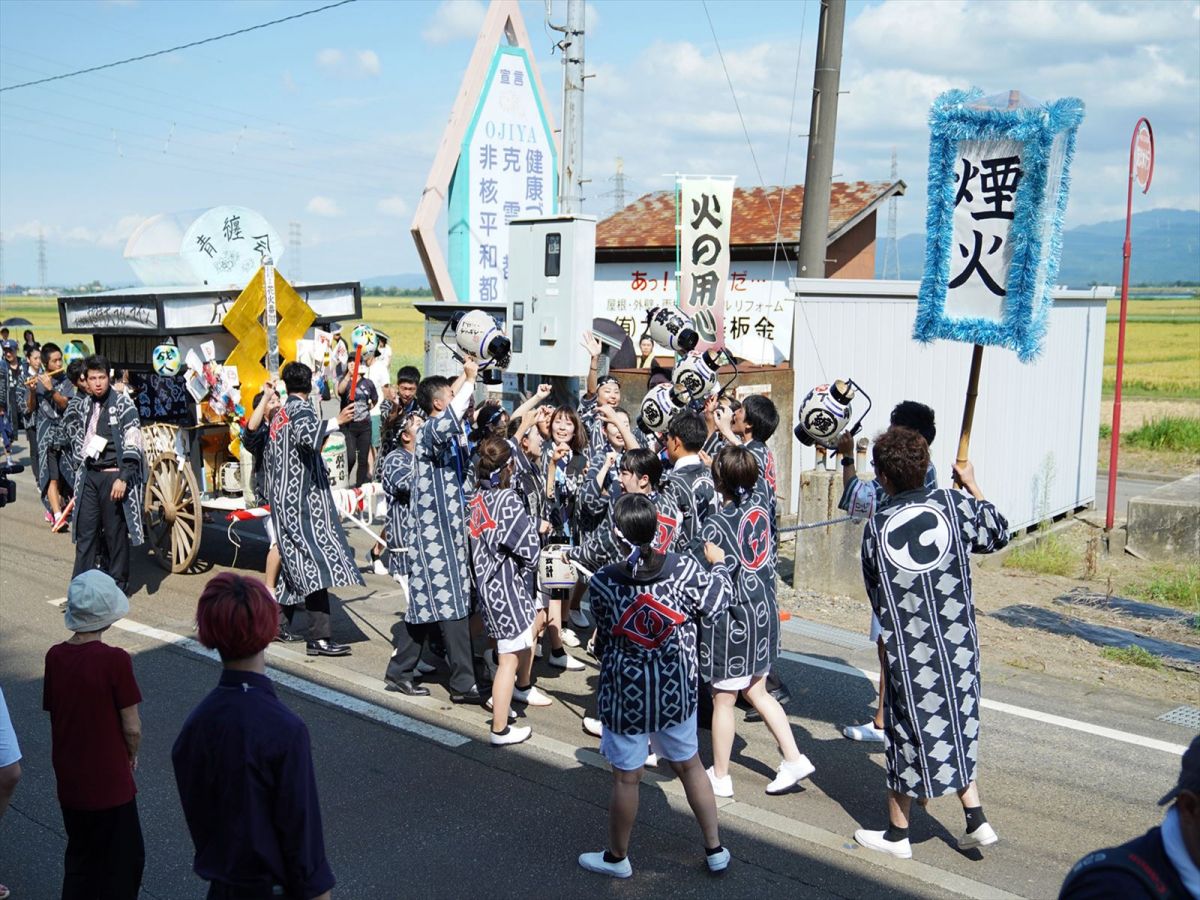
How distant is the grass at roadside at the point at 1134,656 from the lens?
288 inches

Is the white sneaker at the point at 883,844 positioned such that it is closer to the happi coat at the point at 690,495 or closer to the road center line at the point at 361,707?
the happi coat at the point at 690,495

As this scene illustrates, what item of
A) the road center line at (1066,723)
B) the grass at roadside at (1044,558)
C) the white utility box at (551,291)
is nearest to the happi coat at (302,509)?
the road center line at (1066,723)

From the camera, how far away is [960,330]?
589 centimetres

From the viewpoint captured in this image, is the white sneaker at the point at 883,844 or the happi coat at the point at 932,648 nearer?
the happi coat at the point at 932,648

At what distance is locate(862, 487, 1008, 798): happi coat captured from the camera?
4414 millimetres

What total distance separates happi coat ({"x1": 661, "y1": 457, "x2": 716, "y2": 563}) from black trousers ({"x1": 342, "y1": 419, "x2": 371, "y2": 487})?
8.11 m

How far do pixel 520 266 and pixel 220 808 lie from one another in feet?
26.8

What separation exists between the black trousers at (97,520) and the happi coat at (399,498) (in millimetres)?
2911

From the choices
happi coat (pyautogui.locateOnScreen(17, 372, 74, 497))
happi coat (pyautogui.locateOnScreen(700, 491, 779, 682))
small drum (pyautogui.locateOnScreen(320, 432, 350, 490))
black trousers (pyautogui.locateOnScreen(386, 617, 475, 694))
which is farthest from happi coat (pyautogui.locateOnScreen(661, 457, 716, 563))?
happi coat (pyautogui.locateOnScreen(17, 372, 74, 497))

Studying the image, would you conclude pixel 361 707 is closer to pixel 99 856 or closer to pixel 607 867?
pixel 607 867

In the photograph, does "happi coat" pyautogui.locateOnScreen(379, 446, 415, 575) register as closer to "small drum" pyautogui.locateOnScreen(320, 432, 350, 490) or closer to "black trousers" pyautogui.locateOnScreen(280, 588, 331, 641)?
"black trousers" pyautogui.locateOnScreen(280, 588, 331, 641)

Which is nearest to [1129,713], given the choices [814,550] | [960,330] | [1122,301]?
[960,330]

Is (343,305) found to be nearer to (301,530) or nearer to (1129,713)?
(301,530)

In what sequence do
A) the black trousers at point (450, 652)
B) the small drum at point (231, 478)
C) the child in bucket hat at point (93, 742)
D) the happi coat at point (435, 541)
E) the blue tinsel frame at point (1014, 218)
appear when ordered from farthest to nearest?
the small drum at point (231, 478) → the black trousers at point (450, 652) → the happi coat at point (435, 541) → the blue tinsel frame at point (1014, 218) → the child in bucket hat at point (93, 742)
